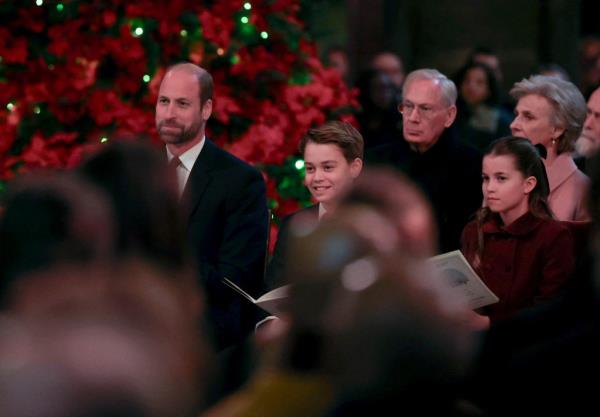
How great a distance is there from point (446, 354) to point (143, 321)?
1.72 feet

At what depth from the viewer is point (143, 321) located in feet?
7.61

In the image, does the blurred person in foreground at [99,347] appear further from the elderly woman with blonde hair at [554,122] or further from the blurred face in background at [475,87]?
the blurred face in background at [475,87]

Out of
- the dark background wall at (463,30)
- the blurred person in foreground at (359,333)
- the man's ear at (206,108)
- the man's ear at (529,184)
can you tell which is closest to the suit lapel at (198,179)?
the man's ear at (206,108)

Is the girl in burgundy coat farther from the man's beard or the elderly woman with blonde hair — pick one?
the man's beard

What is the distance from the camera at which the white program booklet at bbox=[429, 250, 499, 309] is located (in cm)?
434

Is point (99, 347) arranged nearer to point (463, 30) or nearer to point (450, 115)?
point (450, 115)

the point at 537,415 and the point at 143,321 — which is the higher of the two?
the point at 143,321

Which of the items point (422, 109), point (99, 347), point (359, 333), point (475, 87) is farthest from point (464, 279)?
point (475, 87)

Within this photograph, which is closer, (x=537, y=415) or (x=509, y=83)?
(x=537, y=415)

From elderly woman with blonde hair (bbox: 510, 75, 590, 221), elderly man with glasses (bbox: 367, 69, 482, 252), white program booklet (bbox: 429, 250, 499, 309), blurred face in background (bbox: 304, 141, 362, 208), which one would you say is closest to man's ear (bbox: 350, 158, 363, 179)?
blurred face in background (bbox: 304, 141, 362, 208)

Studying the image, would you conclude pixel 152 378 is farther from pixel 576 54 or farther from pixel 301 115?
pixel 576 54

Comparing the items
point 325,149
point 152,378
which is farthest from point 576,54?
point 152,378

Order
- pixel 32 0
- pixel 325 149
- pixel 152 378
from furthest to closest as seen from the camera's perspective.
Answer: pixel 32 0 → pixel 325 149 → pixel 152 378

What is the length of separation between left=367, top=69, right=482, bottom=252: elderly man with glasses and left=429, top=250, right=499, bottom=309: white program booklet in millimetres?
1006
